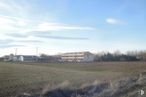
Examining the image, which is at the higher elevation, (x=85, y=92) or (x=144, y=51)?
(x=144, y=51)

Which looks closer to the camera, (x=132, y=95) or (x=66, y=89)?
(x=132, y=95)

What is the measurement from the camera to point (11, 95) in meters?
20.4

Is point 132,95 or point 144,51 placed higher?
point 144,51

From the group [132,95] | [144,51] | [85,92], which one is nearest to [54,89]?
[85,92]

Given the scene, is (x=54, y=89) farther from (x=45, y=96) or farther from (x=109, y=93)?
(x=109, y=93)

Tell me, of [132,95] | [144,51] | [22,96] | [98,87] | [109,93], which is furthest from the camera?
[144,51]

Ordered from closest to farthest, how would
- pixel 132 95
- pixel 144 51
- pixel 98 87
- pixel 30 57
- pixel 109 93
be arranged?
pixel 132 95 → pixel 109 93 → pixel 98 87 → pixel 144 51 → pixel 30 57

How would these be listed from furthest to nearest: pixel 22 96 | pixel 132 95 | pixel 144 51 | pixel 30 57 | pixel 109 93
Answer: pixel 30 57, pixel 144 51, pixel 109 93, pixel 132 95, pixel 22 96

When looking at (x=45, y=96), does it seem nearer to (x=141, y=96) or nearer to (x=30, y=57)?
(x=141, y=96)

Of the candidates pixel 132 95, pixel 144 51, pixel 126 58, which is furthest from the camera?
pixel 144 51

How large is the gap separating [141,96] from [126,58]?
116 meters

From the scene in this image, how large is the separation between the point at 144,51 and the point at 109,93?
448 ft

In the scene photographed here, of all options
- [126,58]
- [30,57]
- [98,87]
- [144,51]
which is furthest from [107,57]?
[98,87]

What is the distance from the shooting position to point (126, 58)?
5330 inches
